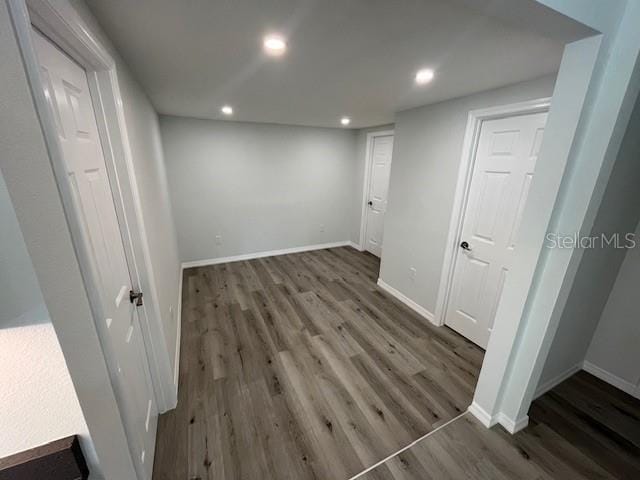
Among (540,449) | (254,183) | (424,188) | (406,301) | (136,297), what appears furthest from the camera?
(254,183)

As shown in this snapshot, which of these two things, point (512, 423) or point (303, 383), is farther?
point (303, 383)

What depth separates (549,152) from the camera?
121cm

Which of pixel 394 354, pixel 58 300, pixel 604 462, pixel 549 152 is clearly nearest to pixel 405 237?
pixel 394 354

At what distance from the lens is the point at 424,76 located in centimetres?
171

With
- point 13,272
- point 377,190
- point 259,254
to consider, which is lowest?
point 259,254

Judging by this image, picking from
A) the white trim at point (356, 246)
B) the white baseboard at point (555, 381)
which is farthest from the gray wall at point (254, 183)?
the white baseboard at point (555, 381)

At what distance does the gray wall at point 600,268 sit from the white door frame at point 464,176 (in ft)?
2.07

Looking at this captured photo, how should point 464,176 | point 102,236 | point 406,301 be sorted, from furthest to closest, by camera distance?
point 406,301, point 464,176, point 102,236

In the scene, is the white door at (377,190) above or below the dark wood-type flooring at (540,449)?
above

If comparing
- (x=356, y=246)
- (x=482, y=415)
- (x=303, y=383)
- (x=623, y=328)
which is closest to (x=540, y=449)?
(x=482, y=415)

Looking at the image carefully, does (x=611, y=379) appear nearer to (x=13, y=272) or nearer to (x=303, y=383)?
(x=303, y=383)

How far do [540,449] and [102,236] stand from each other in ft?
8.40

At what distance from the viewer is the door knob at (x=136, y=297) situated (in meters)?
1.32

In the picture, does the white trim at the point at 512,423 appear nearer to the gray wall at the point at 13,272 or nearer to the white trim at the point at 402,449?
the white trim at the point at 402,449
